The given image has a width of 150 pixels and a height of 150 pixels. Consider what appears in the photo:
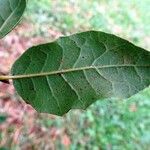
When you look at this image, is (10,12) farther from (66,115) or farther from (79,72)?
(66,115)

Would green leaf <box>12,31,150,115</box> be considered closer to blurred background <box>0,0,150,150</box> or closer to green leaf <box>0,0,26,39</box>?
green leaf <box>0,0,26,39</box>

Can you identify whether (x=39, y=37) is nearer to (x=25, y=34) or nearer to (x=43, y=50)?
(x=25, y=34)

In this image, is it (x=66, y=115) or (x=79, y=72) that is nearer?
(x=79, y=72)

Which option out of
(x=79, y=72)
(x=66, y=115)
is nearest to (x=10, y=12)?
(x=79, y=72)

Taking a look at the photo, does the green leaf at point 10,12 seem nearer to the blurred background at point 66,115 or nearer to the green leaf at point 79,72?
the green leaf at point 79,72

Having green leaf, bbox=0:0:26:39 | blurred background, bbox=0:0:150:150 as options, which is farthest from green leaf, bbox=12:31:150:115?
blurred background, bbox=0:0:150:150

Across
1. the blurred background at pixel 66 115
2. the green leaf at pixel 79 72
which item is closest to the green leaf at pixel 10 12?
the green leaf at pixel 79 72
